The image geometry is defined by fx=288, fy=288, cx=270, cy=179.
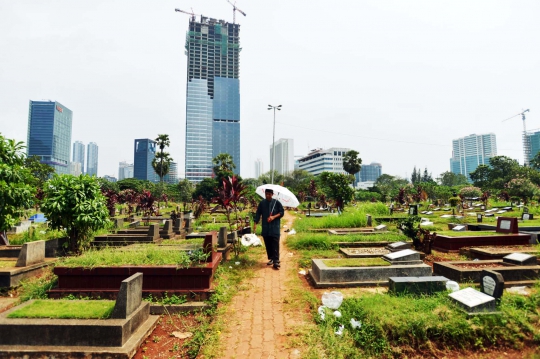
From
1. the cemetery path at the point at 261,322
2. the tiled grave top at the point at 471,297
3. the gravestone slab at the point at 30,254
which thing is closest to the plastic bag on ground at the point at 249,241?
the cemetery path at the point at 261,322

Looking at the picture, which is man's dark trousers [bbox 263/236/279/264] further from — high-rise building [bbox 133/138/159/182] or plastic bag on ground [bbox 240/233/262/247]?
high-rise building [bbox 133/138/159/182]

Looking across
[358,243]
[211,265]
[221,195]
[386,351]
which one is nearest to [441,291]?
[386,351]

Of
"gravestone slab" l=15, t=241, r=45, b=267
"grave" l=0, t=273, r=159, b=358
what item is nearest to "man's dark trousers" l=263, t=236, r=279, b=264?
"grave" l=0, t=273, r=159, b=358

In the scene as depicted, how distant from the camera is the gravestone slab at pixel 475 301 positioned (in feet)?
12.3

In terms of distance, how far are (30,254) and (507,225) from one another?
13175mm

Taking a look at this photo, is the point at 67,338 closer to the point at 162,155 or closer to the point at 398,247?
the point at 398,247

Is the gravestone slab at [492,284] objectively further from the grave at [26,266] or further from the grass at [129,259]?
the grave at [26,266]

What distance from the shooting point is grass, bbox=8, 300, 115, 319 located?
137 inches

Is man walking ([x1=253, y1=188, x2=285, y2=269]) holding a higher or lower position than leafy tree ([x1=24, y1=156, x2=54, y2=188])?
lower

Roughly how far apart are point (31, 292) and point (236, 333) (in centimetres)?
385

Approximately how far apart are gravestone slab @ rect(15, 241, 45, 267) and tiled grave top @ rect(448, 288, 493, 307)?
26.6ft

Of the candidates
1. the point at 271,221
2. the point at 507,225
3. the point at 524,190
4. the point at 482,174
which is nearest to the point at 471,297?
→ the point at 271,221

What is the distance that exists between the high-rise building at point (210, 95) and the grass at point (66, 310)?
132010 mm

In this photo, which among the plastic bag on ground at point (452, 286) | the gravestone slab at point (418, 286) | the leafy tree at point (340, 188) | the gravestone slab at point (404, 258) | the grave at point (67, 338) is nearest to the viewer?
the grave at point (67, 338)
